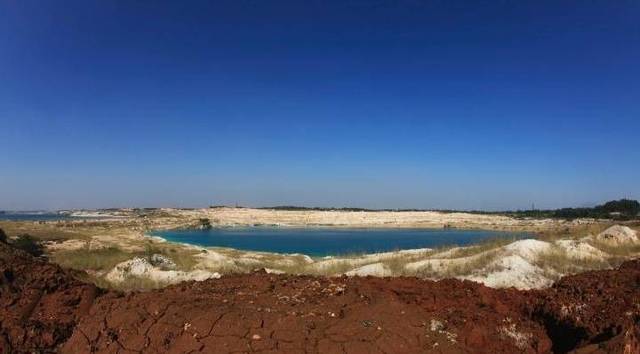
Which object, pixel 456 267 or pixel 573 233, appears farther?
pixel 573 233

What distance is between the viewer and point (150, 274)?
66.2 feet

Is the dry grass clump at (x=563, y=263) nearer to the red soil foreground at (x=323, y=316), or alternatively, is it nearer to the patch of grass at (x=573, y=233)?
the patch of grass at (x=573, y=233)

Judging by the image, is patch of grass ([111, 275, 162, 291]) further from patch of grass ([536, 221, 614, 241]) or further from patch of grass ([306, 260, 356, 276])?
patch of grass ([536, 221, 614, 241])

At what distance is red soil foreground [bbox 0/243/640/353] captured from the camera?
6.76m

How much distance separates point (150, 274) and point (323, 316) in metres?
14.6

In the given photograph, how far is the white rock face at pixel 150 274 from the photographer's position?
63.0 ft

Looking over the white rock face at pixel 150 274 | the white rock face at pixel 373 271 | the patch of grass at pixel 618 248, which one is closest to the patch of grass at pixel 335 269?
the white rock face at pixel 373 271

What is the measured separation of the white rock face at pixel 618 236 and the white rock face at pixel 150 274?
18.9 m

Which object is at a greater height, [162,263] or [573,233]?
[573,233]

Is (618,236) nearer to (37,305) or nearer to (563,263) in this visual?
(563,263)

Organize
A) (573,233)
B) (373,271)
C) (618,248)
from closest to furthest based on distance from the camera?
(373,271), (618,248), (573,233)

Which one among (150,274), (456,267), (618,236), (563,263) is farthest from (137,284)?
(618,236)

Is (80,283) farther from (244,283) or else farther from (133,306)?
A: (244,283)

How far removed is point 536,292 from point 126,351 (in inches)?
277
